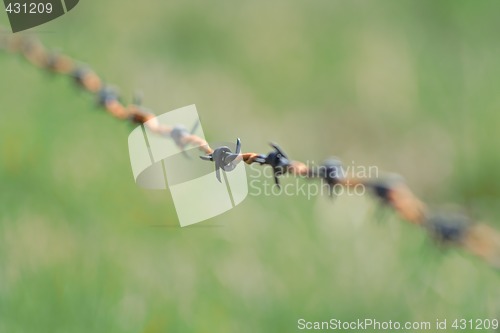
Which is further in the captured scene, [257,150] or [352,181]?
[257,150]

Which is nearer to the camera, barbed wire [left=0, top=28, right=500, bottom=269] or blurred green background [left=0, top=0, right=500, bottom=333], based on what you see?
barbed wire [left=0, top=28, right=500, bottom=269]

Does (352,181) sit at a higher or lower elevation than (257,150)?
higher

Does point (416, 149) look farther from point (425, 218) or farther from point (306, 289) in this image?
point (425, 218)

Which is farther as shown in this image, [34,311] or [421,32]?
[421,32]

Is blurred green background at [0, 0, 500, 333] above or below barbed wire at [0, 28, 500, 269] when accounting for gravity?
below

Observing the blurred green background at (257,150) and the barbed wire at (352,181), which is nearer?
the barbed wire at (352,181)

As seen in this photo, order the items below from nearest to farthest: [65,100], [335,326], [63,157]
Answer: [335,326] → [63,157] → [65,100]

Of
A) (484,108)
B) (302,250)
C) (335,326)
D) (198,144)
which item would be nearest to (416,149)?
(484,108)

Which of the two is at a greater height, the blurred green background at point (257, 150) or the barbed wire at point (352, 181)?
the barbed wire at point (352, 181)
